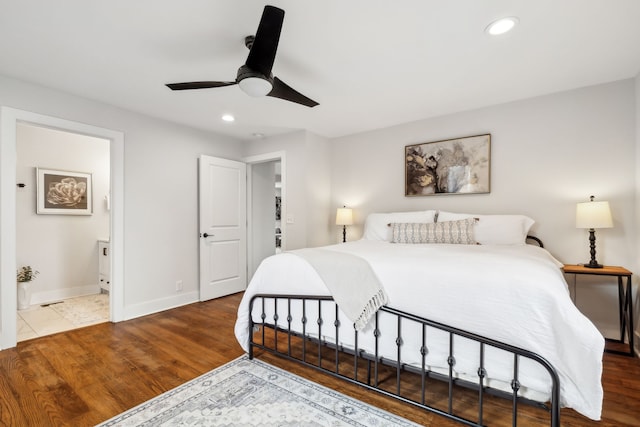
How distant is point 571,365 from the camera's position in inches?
52.1

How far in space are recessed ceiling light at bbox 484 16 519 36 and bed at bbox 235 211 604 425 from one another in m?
1.50

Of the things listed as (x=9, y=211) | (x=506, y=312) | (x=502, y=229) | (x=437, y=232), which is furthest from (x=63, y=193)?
(x=502, y=229)

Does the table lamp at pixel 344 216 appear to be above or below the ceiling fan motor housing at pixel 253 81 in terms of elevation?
below

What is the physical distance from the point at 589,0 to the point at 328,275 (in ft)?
7.34

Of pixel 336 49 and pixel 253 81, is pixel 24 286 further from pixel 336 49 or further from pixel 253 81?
pixel 336 49

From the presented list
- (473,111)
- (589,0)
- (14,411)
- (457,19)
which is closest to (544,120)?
(473,111)

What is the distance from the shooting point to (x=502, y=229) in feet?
9.59

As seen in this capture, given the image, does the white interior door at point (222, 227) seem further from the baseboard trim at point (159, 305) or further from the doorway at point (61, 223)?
the doorway at point (61, 223)

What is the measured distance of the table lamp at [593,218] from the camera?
8.31ft

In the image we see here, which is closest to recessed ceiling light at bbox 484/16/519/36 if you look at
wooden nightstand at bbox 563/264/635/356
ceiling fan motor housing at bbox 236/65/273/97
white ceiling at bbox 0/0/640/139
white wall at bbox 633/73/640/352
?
white ceiling at bbox 0/0/640/139

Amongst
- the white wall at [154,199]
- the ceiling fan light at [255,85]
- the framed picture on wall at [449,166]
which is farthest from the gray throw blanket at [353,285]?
the white wall at [154,199]

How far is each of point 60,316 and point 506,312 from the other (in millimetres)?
4433

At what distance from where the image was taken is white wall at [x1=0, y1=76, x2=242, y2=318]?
324 cm

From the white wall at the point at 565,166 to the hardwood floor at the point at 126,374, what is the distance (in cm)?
96
